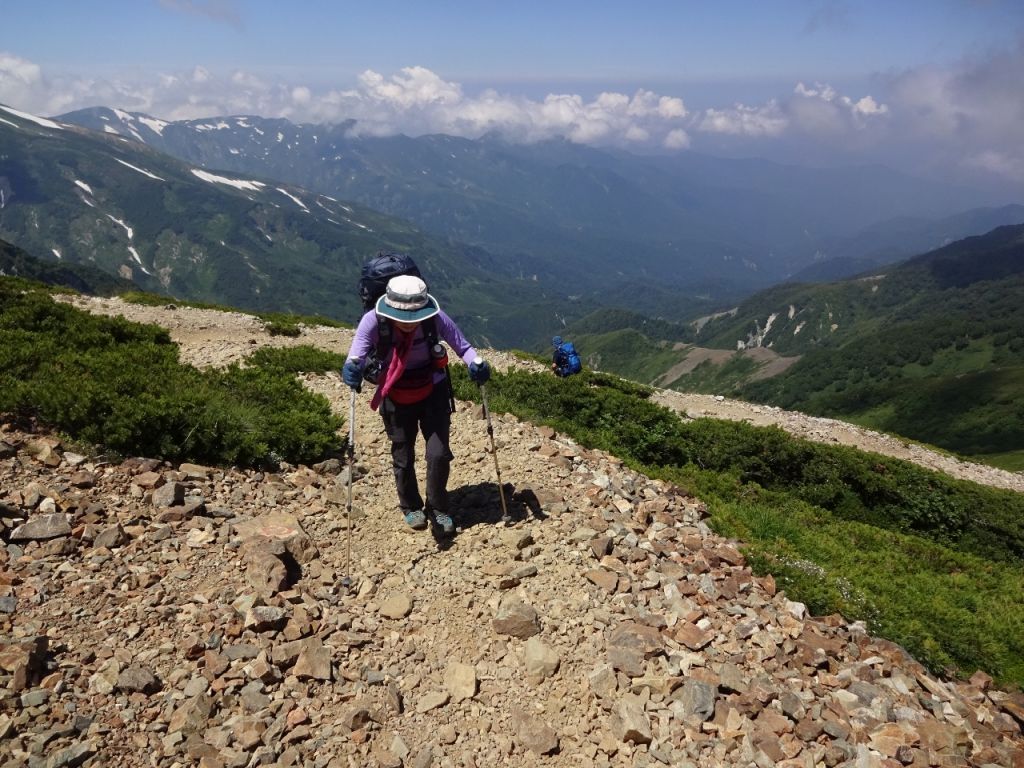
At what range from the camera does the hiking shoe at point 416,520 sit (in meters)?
8.43

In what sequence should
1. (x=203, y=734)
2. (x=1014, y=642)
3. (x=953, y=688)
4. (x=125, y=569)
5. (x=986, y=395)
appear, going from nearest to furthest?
(x=203, y=734) → (x=125, y=569) → (x=953, y=688) → (x=1014, y=642) → (x=986, y=395)

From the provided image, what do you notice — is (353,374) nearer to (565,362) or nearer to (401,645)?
(401,645)

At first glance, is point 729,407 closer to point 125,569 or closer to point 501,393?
point 501,393

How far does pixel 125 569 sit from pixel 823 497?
15275 millimetres

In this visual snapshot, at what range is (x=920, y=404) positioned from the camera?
14300 centimetres

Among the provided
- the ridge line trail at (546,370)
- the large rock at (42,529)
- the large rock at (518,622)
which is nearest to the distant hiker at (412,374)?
the large rock at (518,622)

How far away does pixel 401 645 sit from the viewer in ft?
21.0

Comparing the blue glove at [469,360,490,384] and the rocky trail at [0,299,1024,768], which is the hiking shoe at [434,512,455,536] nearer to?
the rocky trail at [0,299,1024,768]

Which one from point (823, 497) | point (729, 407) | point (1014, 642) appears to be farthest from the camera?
point (729, 407)

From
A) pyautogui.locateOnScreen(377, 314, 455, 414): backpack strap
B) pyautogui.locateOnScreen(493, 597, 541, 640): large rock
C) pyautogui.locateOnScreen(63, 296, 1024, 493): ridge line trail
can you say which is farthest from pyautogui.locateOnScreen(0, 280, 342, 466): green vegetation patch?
pyautogui.locateOnScreen(63, 296, 1024, 493): ridge line trail

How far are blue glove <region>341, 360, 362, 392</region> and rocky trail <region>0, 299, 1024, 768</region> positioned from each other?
87.0 inches

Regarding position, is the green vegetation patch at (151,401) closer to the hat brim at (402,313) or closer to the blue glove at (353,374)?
the blue glove at (353,374)

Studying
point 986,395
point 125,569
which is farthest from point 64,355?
point 986,395

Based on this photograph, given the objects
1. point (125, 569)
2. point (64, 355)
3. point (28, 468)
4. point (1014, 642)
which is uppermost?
point (64, 355)
